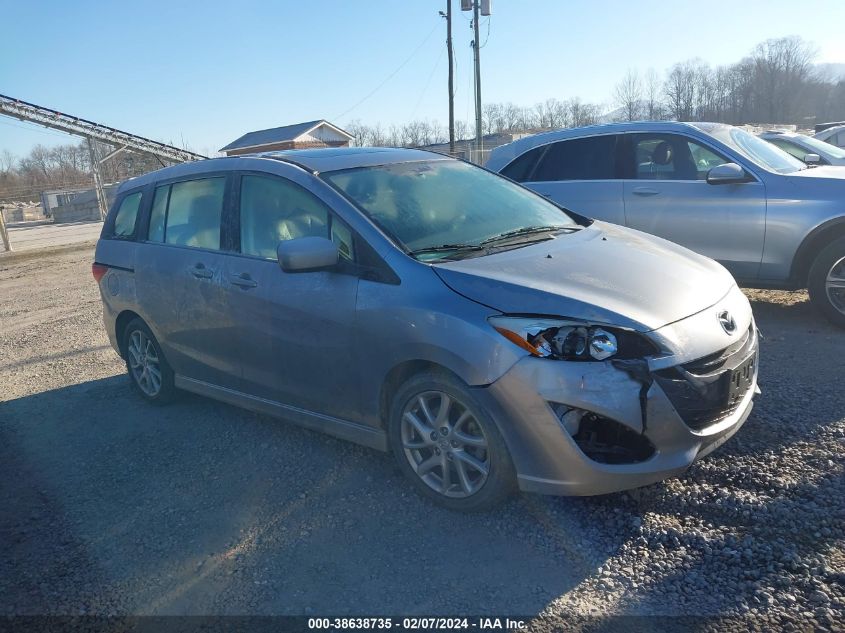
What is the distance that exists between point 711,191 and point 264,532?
5111mm

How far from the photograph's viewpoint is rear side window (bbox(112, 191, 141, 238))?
5.45m

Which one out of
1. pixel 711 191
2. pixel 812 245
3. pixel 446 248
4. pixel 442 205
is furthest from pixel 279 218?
pixel 812 245

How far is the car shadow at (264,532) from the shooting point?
9.36ft

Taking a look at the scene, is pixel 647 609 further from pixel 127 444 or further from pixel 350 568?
pixel 127 444

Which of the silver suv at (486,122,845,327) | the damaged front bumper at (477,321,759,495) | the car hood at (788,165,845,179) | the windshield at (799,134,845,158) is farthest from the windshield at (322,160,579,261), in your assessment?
the windshield at (799,134,845,158)

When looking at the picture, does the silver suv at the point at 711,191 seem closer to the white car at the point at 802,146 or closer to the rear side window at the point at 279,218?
the rear side window at the point at 279,218

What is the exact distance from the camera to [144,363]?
538cm

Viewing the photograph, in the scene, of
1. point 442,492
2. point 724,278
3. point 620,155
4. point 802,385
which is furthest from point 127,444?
point 620,155

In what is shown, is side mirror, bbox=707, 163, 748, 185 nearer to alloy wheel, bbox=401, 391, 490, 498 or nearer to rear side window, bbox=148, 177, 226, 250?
alloy wheel, bbox=401, 391, 490, 498

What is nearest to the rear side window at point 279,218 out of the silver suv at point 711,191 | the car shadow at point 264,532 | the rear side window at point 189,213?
the rear side window at point 189,213

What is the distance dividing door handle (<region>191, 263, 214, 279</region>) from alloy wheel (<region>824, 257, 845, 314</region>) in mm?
4972

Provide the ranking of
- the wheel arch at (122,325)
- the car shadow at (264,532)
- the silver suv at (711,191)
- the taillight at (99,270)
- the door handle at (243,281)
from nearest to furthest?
the car shadow at (264,532) → the door handle at (243,281) → the wheel arch at (122,325) → the taillight at (99,270) → the silver suv at (711,191)

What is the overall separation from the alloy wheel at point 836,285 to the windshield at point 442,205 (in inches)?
108

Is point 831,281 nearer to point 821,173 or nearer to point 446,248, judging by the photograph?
point 821,173
